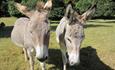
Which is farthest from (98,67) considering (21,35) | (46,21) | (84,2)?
(84,2)

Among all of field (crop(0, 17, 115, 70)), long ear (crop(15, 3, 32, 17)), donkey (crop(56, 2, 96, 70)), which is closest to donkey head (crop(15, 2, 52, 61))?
long ear (crop(15, 3, 32, 17))

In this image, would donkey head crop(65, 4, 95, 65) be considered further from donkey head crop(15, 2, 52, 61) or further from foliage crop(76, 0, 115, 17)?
foliage crop(76, 0, 115, 17)

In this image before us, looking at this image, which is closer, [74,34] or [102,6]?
[74,34]

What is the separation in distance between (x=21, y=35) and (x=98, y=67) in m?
3.31

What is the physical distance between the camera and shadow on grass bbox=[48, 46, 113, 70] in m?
11.9

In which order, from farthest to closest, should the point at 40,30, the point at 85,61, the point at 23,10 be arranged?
1. the point at 85,61
2. the point at 23,10
3. the point at 40,30

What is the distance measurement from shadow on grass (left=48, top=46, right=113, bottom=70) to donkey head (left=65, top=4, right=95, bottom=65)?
9.13ft

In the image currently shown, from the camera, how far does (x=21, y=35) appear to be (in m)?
10.7

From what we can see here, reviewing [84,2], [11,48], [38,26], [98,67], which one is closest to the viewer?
[38,26]

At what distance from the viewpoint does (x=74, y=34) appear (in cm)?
871

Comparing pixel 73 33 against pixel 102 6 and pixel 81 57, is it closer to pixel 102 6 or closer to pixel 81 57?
pixel 81 57

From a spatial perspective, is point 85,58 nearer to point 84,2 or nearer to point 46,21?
point 46,21

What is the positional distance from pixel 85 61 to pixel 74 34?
13.1ft

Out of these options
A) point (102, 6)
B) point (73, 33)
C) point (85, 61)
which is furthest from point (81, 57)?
point (102, 6)
